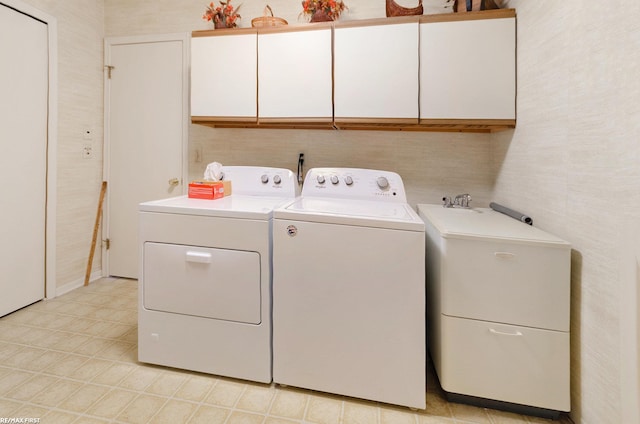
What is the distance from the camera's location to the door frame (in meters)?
2.42

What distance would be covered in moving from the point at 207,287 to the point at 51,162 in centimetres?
184

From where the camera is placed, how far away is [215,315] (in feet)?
5.31

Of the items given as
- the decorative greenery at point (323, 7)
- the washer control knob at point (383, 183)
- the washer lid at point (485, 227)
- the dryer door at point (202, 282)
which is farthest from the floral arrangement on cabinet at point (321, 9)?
the dryer door at point (202, 282)

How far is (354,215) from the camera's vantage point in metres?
1.48

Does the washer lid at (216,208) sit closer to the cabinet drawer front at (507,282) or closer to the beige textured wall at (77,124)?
the cabinet drawer front at (507,282)

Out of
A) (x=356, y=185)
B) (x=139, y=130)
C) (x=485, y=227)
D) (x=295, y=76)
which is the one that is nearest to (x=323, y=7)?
(x=295, y=76)

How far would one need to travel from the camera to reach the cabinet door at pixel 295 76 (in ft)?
6.71

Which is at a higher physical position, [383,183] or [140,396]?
[383,183]

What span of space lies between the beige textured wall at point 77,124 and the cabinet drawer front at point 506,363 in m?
2.88

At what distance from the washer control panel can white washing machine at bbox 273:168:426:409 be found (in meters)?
0.47

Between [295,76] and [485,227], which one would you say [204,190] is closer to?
[295,76]

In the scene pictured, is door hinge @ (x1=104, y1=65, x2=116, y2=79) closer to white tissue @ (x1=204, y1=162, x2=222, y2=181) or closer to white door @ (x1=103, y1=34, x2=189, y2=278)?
white door @ (x1=103, y1=34, x2=189, y2=278)

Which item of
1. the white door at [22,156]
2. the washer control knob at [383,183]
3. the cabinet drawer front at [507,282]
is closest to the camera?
the cabinet drawer front at [507,282]

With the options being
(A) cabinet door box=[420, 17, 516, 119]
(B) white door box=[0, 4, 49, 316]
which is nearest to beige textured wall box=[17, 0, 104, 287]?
(B) white door box=[0, 4, 49, 316]
